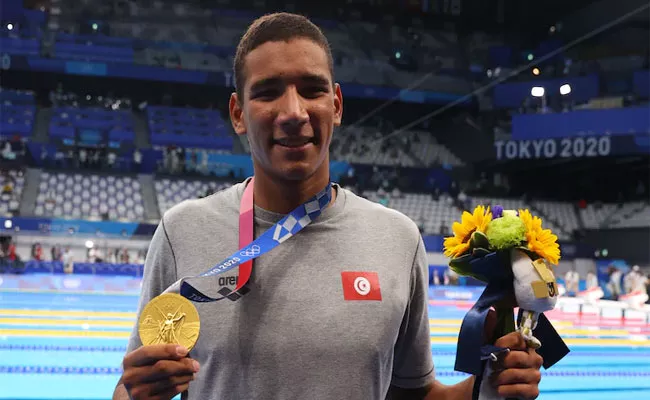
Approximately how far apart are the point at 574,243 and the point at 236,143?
1297 centimetres

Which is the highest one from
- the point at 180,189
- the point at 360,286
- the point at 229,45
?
the point at 229,45

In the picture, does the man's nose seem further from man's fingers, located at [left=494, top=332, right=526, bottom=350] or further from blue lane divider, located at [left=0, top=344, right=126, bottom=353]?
blue lane divider, located at [left=0, top=344, right=126, bottom=353]

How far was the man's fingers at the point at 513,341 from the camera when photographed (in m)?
1.31

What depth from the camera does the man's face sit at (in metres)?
Result: 1.42

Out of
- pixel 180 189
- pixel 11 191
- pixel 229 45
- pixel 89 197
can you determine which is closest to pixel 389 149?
pixel 229 45

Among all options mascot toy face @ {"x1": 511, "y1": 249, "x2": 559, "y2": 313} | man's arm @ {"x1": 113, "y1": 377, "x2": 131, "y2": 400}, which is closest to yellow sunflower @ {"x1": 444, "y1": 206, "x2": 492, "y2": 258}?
mascot toy face @ {"x1": 511, "y1": 249, "x2": 559, "y2": 313}

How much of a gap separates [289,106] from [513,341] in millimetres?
655

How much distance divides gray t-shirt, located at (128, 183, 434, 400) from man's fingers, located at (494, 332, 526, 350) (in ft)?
0.79

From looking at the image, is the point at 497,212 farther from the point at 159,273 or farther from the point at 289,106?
the point at 159,273

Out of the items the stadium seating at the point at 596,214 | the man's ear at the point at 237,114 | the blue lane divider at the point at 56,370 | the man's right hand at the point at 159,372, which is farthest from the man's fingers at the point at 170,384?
the stadium seating at the point at 596,214

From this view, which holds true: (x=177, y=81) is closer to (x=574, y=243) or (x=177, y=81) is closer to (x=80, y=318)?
(x=574, y=243)

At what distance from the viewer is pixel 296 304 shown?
141 centimetres

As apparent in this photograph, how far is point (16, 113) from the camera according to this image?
2502 cm

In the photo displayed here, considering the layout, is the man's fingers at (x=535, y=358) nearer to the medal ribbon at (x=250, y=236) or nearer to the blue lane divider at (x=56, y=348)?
the medal ribbon at (x=250, y=236)
